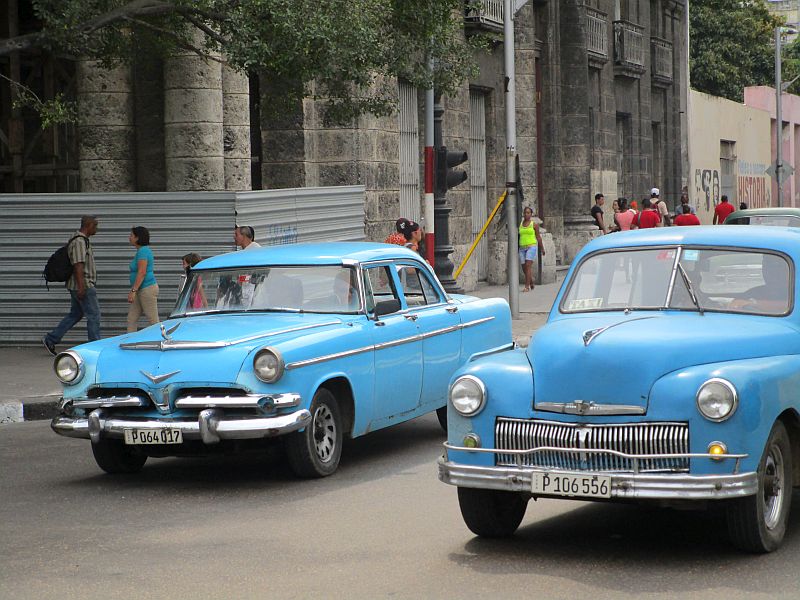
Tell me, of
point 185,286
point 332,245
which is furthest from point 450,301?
point 185,286

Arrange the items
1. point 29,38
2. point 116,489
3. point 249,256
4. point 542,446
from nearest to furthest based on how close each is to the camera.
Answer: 1. point 542,446
2. point 116,489
3. point 249,256
4. point 29,38

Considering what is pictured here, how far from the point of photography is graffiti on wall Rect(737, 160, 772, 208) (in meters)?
59.3

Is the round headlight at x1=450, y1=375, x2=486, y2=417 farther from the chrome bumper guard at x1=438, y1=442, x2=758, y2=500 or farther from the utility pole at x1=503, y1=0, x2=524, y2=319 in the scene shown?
the utility pole at x1=503, y1=0, x2=524, y2=319

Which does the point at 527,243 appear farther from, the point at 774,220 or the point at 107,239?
the point at 107,239

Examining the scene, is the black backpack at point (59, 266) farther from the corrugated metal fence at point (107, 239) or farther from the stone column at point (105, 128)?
the stone column at point (105, 128)

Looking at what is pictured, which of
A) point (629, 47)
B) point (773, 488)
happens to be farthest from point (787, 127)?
point (773, 488)

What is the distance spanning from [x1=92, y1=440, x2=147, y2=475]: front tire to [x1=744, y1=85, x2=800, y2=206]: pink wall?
5685cm

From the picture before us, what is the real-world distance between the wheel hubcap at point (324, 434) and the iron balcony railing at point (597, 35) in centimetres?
2861

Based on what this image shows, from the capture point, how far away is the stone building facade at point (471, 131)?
20.0m

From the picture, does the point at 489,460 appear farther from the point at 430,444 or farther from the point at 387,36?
the point at 387,36

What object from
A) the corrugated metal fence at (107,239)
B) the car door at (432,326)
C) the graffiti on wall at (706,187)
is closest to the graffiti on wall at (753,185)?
the graffiti on wall at (706,187)

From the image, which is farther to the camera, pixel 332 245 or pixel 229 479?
pixel 332 245

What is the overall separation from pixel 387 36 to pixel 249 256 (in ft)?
27.2

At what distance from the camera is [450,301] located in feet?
37.1
